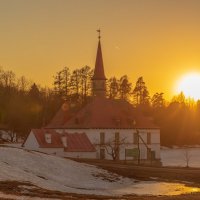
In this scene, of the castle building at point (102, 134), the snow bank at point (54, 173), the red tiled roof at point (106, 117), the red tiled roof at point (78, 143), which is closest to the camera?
the snow bank at point (54, 173)

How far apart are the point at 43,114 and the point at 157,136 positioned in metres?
34.2

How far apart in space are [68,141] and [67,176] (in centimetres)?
3162

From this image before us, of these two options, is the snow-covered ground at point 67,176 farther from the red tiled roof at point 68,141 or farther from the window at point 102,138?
the window at point 102,138

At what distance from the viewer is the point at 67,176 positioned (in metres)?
49.7

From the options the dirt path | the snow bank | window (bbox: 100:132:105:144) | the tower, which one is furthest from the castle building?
the snow bank

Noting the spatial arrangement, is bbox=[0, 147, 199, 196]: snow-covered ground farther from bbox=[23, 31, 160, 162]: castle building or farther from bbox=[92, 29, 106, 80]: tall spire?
bbox=[92, 29, 106, 80]: tall spire

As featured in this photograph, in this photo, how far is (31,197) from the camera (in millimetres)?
28922

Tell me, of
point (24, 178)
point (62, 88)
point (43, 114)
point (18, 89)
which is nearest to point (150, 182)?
point (24, 178)

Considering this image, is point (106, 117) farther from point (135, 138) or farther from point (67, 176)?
point (67, 176)

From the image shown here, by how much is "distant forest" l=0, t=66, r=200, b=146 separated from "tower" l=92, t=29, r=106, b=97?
16.7 ft

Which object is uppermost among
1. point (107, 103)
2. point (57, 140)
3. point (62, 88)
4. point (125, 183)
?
point (62, 88)

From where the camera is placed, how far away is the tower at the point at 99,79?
102 meters

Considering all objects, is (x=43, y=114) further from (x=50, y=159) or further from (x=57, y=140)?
(x=50, y=159)

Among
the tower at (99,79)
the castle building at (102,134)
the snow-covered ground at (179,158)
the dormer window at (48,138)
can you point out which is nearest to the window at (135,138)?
the castle building at (102,134)
